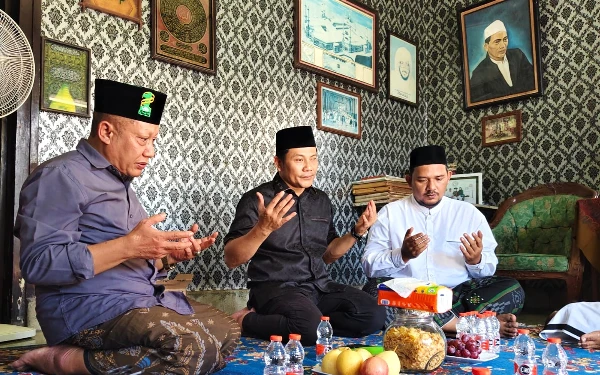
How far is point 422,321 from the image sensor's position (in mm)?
2047

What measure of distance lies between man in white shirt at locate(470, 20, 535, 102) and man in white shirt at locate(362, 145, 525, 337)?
2.51 m

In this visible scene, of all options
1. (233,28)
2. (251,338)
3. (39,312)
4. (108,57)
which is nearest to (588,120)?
(233,28)

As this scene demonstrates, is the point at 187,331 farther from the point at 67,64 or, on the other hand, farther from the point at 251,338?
the point at 67,64

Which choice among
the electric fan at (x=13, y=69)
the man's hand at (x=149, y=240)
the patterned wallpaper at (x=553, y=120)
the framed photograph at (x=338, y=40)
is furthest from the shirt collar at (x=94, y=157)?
the patterned wallpaper at (x=553, y=120)

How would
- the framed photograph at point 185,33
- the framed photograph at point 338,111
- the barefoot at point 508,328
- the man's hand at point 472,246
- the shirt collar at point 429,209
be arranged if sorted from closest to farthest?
the barefoot at point 508,328 < the man's hand at point 472,246 < the shirt collar at point 429,209 < the framed photograph at point 185,33 < the framed photograph at point 338,111

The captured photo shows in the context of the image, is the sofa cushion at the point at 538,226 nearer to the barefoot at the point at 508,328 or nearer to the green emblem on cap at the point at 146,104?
the barefoot at the point at 508,328

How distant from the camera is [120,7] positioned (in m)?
3.96

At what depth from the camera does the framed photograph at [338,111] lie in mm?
5375

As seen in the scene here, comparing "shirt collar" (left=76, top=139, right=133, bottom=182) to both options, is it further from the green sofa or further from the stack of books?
the green sofa

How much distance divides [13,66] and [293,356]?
2460 millimetres

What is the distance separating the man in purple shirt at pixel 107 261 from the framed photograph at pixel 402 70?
14.1ft

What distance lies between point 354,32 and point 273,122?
5.05 ft

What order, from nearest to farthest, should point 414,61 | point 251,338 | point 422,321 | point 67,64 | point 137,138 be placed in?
point 422,321 < point 137,138 < point 251,338 < point 67,64 < point 414,61

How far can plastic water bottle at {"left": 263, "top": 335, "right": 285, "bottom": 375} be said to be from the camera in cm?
206
